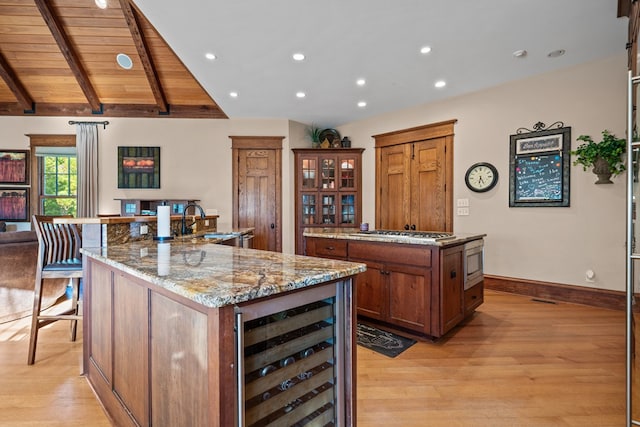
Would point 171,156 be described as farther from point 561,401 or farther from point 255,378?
point 561,401

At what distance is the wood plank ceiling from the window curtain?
1.18ft

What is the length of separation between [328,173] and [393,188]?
1.24 meters

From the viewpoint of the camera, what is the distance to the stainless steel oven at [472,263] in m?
2.85

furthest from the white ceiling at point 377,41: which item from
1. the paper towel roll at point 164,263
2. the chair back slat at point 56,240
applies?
the paper towel roll at point 164,263

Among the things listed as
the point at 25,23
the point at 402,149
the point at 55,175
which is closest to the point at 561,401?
the point at 402,149

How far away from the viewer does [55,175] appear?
219 inches

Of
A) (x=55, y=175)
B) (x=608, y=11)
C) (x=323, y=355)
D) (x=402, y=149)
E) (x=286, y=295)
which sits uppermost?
(x=608, y=11)

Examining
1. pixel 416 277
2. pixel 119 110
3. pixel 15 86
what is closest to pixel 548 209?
pixel 416 277

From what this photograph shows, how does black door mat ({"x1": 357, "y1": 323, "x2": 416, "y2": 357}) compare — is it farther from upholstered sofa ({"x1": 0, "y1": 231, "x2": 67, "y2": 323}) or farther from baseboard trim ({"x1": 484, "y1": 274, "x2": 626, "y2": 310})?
upholstered sofa ({"x1": 0, "y1": 231, "x2": 67, "y2": 323})

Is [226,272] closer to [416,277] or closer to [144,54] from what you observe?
[416,277]

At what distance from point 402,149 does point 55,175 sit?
6.23m

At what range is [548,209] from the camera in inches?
149

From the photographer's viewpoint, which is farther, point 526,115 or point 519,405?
point 526,115

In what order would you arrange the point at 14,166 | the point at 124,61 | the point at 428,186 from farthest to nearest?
the point at 14,166 < the point at 428,186 < the point at 124,61
